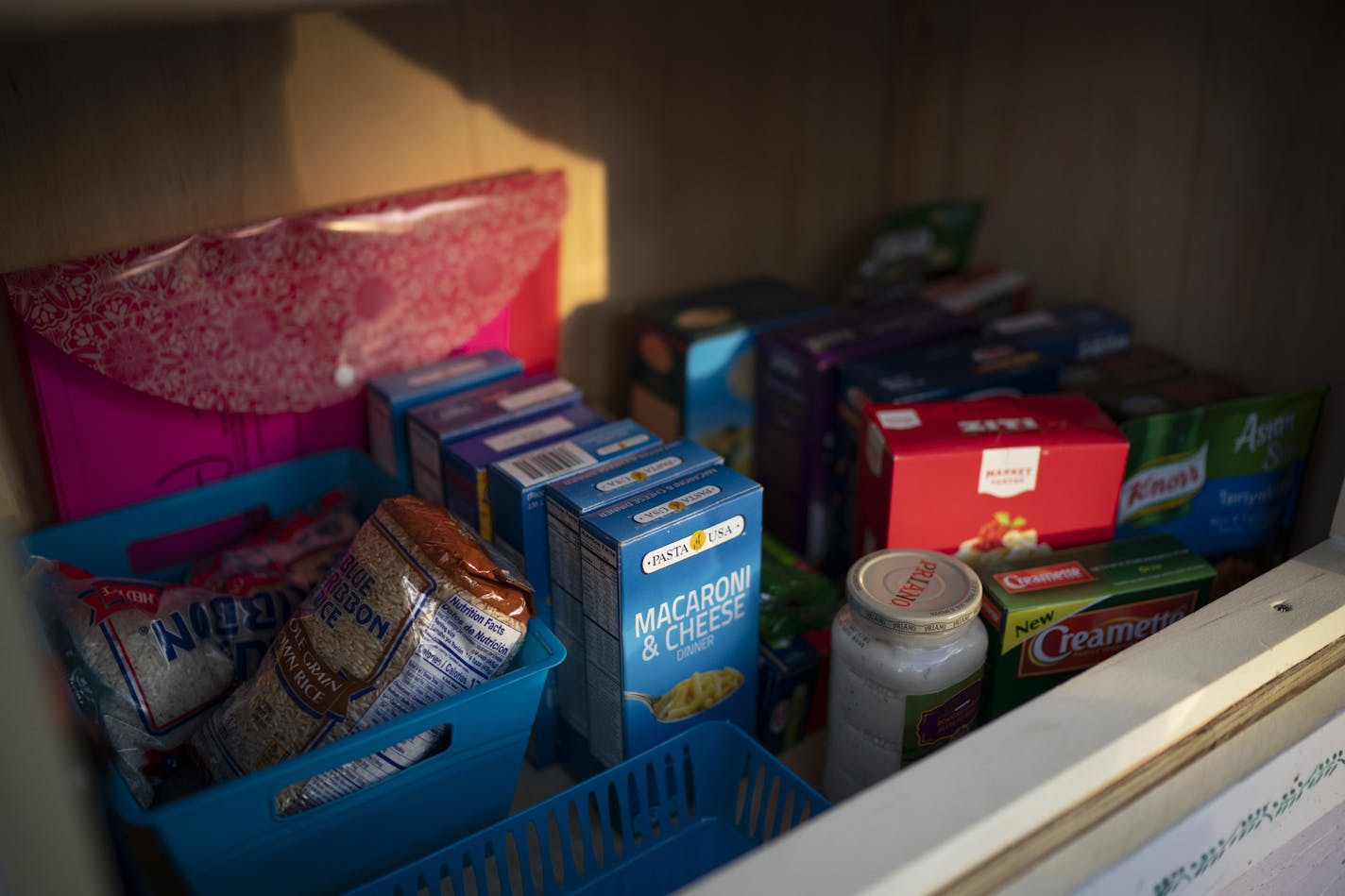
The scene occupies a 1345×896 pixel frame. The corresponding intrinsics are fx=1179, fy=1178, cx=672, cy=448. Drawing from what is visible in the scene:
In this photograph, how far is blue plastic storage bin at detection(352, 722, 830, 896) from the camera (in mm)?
787

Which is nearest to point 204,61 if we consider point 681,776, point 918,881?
point 681,776

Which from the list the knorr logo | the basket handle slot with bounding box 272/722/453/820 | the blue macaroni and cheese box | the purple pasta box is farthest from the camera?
the purple pasta box

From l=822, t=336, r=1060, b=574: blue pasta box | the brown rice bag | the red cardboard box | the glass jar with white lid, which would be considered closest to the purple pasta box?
l=822, t=336, r=1060, b=574: blue pasta box

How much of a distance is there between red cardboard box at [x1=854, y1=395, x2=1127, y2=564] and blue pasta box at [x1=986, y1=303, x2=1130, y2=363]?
0.17 m

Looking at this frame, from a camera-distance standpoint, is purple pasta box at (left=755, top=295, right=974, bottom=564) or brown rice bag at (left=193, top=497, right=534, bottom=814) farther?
purple pasta box at (left=755, top=295, right=974, bottom=564)

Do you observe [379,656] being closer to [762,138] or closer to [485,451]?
[485,451]

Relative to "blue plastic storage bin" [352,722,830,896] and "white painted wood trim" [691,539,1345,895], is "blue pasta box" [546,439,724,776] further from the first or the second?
"white painted wood trim" [691,539,1345,895]

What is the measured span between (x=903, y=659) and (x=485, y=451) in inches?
13.2

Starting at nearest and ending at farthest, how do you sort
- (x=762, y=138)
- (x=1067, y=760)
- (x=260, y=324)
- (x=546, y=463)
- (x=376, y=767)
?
(x=1067, y=760) < (x=376, y=767) < (x=546, y=463) < (x=260, y=324) < (x=762, y=138)

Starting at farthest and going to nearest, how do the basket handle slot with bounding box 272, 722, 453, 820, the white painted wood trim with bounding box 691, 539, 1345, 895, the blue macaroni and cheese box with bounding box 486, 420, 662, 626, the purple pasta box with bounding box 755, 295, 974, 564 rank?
1. the purple pasta box with bounding box 755, 295, 974, 564
2. the blue macaroni and cheese box with bounding box 486, 420, 662, 626
3. the basket handle slot with bounding box 272, 722, 453, 820
4. the white painted wood trim with bounding box 691, 539, 1345, 895

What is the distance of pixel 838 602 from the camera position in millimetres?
992

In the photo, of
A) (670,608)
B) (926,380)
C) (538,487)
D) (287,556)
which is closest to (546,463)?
(538,487)

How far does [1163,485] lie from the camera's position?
940mm

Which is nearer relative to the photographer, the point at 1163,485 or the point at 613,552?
the point at 613,552
